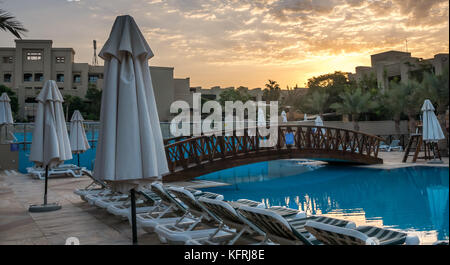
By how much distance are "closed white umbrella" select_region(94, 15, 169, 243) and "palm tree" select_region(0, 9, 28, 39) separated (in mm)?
6175

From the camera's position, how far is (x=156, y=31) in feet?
47.9

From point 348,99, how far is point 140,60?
29.7 meters

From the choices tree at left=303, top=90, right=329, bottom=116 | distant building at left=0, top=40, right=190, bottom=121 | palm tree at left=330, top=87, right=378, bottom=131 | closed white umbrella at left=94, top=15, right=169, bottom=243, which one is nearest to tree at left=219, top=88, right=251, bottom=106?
distant building at left=0, top=40, right=190, bottom=121

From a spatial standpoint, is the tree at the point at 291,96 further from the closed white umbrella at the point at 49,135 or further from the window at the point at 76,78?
the closed white umbrella at the point at 49,135

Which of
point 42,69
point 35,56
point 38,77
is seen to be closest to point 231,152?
point 42,69

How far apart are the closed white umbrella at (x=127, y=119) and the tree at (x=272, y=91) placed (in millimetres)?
51681

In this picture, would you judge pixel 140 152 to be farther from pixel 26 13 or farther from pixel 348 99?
pixel 348 99

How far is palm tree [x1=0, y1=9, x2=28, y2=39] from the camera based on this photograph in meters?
8.12

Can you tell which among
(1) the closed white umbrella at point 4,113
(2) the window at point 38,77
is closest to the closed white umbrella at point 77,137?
(1) the closed white umbrella at point 4,113

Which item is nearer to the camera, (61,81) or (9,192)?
(9,192)

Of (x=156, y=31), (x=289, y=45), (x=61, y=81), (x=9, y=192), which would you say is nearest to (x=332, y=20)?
(x=289, y=45)

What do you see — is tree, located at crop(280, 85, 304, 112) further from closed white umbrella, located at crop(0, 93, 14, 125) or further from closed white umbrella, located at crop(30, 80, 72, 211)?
closed white umbrella, located at crop(30, 80, 72, 211)

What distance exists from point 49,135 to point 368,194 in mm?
8143
